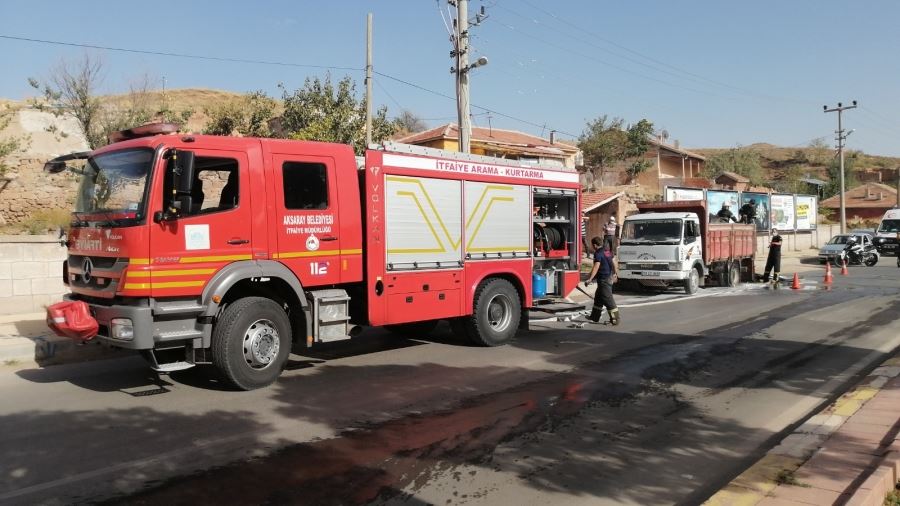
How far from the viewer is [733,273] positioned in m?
20.2

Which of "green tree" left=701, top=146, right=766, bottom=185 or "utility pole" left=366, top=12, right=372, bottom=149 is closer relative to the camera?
"utility pole" left=366, top=12, right=372, bottom=149

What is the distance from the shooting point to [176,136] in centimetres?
654

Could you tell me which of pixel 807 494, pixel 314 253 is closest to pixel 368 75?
pixel 314 253

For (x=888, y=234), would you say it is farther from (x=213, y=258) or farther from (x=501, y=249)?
(x=213, y=258)

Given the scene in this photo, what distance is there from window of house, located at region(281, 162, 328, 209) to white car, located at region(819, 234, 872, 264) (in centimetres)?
2863

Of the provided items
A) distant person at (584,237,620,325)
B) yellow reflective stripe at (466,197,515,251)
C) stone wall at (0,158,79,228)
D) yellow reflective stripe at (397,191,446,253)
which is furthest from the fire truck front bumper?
stone wall at (0,158,79,228)

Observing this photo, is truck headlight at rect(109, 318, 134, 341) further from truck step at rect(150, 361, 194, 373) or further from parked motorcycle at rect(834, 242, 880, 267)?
parked motorcycle at rect(834, 242, 880, 267)

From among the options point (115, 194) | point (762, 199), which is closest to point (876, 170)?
point (762, 199)

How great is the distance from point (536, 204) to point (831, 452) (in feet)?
21.5

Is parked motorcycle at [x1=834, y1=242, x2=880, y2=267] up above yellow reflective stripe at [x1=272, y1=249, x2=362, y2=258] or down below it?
below

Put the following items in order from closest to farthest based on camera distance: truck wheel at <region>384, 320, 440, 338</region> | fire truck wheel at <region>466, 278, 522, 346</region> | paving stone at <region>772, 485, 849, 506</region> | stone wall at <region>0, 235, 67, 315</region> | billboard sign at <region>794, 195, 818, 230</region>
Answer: paving stone at <region>772, 485, 849, 506</region> < fire truck wheel at <region>466, 278, 522, 346</region> < truck wheel at <region>384, 320, 440, 338</region> < stone wall at <region>0, 235, 67, 315</region> < billboard sign at <region>794, 195, 818, 230</region>

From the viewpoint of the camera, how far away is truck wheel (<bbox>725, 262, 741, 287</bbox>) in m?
19.8

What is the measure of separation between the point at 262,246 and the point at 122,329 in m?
1.59

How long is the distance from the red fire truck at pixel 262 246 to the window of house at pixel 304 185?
0.01 metres
